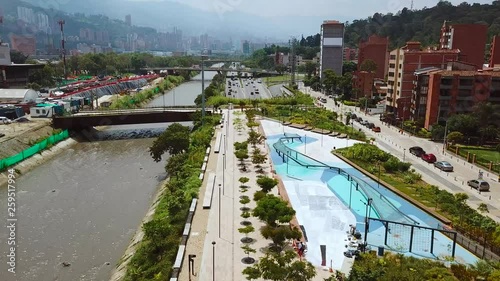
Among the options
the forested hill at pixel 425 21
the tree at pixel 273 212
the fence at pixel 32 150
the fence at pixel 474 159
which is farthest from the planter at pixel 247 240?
the forested hill at pixel 425 21

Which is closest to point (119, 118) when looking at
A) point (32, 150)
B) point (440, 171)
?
point (32, 150)

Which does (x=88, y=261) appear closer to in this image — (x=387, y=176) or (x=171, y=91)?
(x=387, y=176)

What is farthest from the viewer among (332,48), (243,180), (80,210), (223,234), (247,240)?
(332,48)

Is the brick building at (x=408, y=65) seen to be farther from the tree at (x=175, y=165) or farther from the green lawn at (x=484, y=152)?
the tree at (x=175, y=165)

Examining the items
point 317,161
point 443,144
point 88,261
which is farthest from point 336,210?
point 443,144

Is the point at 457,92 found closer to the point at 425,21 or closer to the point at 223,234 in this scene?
the point at 223,234

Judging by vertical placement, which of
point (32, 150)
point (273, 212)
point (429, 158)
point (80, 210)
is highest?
point (273, 212)

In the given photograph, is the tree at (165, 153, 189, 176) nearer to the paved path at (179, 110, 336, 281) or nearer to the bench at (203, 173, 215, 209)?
the paved path at (179, 110, 336, 281)
